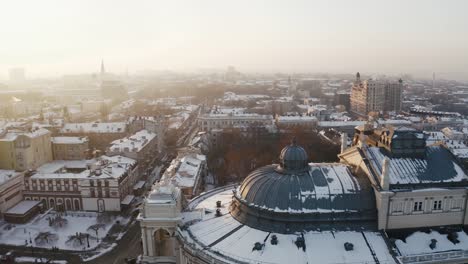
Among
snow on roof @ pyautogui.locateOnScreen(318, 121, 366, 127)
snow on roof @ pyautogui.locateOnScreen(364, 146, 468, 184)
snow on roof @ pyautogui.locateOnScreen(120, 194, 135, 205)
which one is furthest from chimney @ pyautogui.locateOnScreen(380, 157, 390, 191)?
snow on roof @ pyautogui.locateOnScreen(318, 121, 366, 127)

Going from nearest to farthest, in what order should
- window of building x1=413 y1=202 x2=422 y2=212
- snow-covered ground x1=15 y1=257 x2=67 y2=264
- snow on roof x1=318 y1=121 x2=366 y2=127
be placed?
window of building x1=413 y1=202 x2=422 y2=212
snow-covered ground x1=15 y1=257 x2=67 y2=264
snow on roof x1=318 y1=121 x2=366 y2=127

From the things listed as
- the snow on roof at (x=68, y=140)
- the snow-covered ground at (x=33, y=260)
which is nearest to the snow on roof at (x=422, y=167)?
the snow-covered ground at (x=33, y=260)

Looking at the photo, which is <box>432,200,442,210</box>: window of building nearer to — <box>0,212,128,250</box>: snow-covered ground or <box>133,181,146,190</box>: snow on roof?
<box>0,212,128,250</box>: snow-covered ground

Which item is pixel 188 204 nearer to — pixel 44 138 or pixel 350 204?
pixel 350 204

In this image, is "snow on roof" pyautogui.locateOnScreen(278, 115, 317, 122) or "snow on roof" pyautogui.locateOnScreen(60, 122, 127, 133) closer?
"snow on roof" pyautogui.locateOnScreen(60, 122, 127, 133)

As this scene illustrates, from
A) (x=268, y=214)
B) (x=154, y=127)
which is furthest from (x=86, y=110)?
(x=268, y=214)

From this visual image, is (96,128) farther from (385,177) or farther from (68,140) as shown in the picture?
(385,177)

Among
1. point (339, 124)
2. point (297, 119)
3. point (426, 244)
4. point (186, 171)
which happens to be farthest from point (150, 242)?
point (339, 124)

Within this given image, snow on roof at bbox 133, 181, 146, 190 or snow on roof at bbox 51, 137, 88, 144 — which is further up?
snow on roof at bbox 51, 137, 88, 144

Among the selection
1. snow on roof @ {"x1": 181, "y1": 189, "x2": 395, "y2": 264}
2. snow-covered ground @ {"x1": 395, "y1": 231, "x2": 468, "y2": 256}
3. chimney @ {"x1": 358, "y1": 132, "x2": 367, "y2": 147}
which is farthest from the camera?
chimney @ {"x1": 358, "y1": 132, "x2": 367, "y2": 147}
